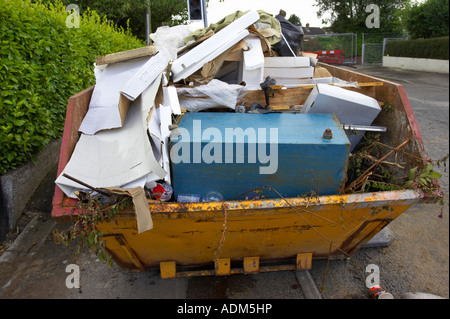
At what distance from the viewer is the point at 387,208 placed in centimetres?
201

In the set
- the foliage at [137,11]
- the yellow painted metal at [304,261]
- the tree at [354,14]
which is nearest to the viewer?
the yellow painted metal at [304,261]

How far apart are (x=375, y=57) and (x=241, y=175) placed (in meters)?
22.2

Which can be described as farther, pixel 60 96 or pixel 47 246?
pixel 60 96

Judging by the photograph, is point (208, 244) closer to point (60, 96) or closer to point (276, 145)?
point (276, 145)

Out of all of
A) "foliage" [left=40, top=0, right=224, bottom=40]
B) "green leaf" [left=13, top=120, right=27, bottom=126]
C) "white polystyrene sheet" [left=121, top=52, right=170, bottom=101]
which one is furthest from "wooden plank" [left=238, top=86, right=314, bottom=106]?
"foliage" [left=40, top=0, right=224, bottom=40]

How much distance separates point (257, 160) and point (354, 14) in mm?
31021

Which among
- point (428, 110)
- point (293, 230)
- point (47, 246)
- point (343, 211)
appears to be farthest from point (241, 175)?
point (428, 110)

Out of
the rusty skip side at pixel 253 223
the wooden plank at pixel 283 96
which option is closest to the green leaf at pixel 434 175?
the rusty skip side at pixel 253 223

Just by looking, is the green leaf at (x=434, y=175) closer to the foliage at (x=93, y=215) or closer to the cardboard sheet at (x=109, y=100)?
the foliage at (x=93, y=215)

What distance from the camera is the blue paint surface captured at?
6.23ft

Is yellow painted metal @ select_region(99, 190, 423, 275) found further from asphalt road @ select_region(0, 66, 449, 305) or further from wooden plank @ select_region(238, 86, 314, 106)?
wooden plank @ select_region(238, 86, 314, 106)

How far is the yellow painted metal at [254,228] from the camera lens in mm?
1839
